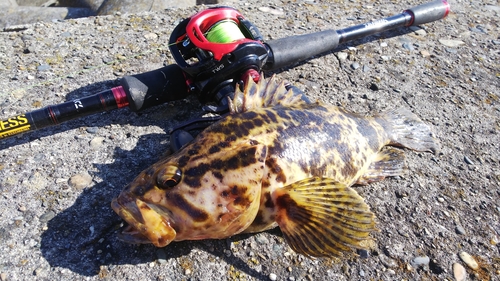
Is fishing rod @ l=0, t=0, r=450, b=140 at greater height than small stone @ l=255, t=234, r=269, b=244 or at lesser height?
greater

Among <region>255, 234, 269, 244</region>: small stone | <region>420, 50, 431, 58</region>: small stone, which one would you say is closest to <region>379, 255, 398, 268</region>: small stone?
<region>255, 234, 269, 244</region>: small stone

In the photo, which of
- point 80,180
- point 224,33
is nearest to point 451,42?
point 224,33

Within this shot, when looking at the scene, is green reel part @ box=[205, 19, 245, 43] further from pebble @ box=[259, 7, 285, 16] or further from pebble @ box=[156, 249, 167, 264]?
pebble @ box=[259, 7, 285, 16]

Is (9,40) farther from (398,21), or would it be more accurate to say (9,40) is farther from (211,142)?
(398,21)

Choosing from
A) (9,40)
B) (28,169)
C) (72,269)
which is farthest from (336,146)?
(9,40)

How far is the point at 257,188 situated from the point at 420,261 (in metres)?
1.14

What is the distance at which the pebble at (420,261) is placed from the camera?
8.24 feet

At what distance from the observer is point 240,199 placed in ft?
7.18

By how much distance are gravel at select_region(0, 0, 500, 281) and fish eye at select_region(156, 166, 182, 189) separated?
46 centimetres

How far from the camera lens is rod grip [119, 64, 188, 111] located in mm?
3131

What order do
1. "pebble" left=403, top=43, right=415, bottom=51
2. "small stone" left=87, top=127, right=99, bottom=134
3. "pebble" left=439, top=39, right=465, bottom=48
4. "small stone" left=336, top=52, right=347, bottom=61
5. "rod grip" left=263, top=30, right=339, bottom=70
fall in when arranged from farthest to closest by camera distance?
"pebble" left=439, top=39, right=465, bottom=48 < "pebble" left=403, top=43, right=415, bottom=51 < "small stone" left=336, top=52, right=347, bottom=61 < "rod grip" left=263, top=30, right=339, bottom=70 < "small stone" left=87, top=127, right=99, bottom=134

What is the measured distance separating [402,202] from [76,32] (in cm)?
367

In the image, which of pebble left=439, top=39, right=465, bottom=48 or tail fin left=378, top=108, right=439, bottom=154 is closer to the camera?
tail fin left=378, top=108, right=439, bottom=154

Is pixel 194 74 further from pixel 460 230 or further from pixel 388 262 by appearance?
pixel 460 230
